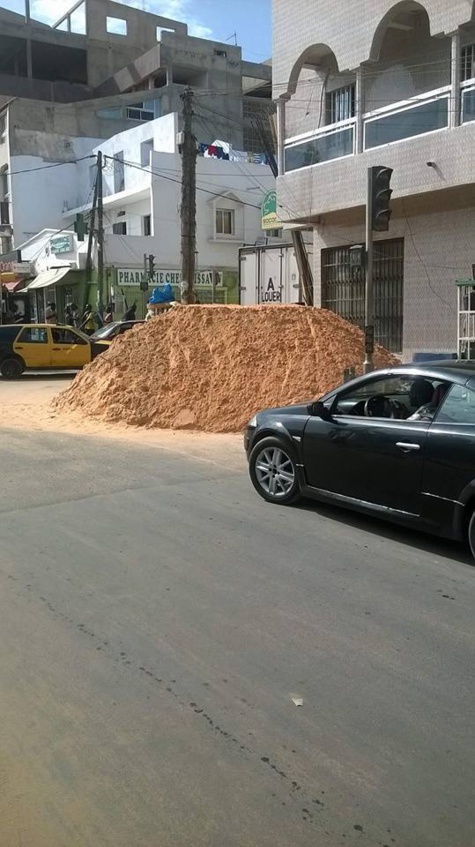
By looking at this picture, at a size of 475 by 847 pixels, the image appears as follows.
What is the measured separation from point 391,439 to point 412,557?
2.98 ft

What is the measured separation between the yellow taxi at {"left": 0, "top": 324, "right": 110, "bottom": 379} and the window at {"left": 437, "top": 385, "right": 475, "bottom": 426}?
57.1 feet

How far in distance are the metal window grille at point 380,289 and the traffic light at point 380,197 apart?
18.9 ft

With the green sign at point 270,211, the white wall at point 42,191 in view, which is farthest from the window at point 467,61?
the white wall at point 42,191

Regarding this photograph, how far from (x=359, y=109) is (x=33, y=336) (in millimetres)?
10977

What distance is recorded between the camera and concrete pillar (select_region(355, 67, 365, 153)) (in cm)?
1565

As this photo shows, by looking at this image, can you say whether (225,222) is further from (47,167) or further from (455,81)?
(455,81)

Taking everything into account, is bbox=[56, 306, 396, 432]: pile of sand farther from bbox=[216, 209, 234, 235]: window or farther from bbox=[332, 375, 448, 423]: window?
bbox=[216, 209, 234, 235]: window

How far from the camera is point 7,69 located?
6456 centimetres

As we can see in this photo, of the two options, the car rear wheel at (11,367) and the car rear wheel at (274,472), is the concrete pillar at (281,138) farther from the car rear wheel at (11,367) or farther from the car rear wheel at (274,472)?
the car rear wheel at (274,472)

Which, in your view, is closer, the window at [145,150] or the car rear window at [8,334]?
the car rear window at [8,334]

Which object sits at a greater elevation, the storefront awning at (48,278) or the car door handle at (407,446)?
the storefront awning at (48,278)

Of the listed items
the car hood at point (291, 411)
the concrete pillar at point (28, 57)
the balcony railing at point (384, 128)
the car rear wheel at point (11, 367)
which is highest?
the concrete pillar at point (28, 57)

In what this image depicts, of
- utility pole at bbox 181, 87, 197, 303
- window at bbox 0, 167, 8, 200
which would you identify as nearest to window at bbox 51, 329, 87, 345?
utility pole at bbox 181, 87, 197, 303

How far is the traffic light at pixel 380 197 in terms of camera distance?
10.4 meters
